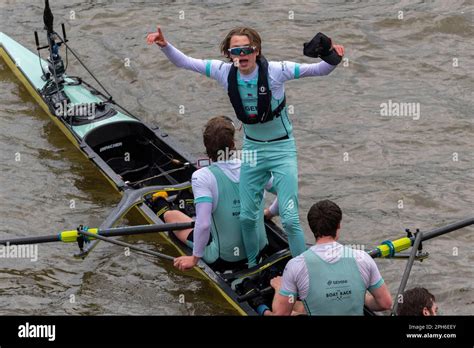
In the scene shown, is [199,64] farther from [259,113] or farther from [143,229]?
[143,229]

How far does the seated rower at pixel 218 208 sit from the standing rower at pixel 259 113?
0.49 feet

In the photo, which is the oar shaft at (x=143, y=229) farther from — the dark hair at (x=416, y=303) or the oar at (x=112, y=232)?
the dark hair at (x=416, y=303)

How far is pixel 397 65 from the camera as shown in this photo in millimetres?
14969

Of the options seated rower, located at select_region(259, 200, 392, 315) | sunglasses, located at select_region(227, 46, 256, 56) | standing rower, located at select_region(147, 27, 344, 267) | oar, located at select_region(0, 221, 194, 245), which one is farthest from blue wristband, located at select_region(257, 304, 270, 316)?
sunglasses, located at select_region(227, 46, 256, 56)

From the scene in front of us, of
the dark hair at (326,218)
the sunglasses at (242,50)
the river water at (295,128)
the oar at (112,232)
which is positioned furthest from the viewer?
the river water at (295,128)

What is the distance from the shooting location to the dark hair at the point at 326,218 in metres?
6.54

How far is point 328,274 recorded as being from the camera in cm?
661

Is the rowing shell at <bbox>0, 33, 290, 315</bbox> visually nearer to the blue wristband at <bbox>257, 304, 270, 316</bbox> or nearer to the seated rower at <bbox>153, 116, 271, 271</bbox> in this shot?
the seated rower at <bbox>153, 116, 271, 271</bbox>

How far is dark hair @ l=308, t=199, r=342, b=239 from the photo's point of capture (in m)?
6.54

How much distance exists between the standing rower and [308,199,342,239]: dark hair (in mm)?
1319

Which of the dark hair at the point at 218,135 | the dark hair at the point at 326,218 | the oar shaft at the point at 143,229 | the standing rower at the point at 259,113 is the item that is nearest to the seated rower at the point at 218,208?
the dark hair at the point at 218,135

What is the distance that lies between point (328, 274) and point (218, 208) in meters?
2.01

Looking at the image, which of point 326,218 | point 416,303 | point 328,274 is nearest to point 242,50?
point 326,218
